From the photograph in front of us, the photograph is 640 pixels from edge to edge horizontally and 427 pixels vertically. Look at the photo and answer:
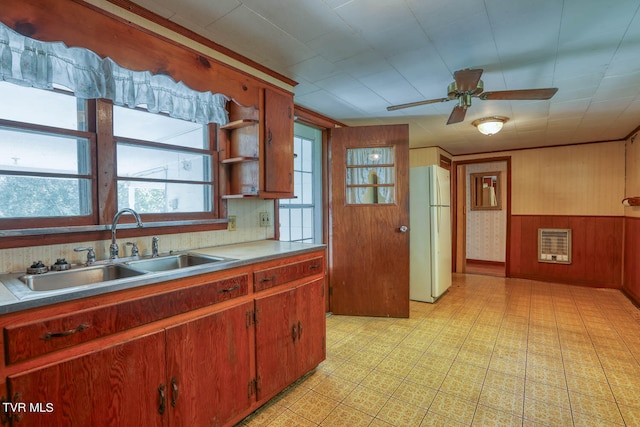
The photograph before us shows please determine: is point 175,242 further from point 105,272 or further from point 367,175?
point 367,175

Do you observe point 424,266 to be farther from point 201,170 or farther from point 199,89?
point 199,89

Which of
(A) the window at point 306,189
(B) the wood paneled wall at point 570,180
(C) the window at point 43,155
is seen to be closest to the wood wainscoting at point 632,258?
(B) the wood paneled wall at point 570,180

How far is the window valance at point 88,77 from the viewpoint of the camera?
1354 mm

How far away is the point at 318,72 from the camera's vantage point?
92.7 inches

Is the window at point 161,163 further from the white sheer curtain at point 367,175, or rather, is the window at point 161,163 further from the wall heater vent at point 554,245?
the wall heater vent at point 554,245

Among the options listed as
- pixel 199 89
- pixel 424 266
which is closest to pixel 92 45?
pixel 199 89

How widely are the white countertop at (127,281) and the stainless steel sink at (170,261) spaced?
0.05 metres

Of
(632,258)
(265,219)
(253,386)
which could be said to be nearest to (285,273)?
(253,386)

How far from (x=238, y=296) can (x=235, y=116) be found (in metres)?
1.36

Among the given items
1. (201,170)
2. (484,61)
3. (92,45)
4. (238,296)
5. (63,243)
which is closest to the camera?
(92,45)

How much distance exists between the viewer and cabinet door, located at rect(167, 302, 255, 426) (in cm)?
139

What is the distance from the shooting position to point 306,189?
3551 mm

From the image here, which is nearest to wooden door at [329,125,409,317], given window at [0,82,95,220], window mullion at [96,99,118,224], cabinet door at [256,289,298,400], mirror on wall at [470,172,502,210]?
cabinet door at [256,289,298,400]

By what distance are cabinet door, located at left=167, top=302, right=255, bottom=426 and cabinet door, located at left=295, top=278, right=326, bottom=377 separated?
0.41 metres
